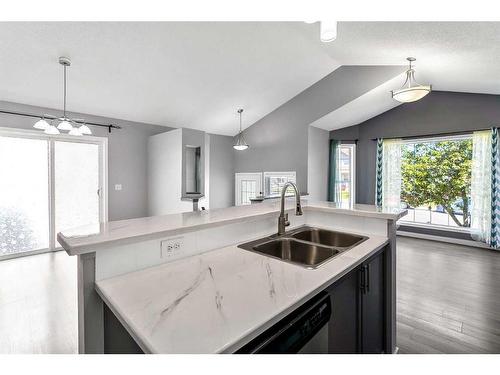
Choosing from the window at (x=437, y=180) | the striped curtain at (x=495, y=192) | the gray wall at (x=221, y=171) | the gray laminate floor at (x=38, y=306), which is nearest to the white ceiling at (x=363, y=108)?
the window at (x=437, y=180)

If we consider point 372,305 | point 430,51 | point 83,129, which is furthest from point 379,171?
point 83,129

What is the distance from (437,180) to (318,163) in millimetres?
2356

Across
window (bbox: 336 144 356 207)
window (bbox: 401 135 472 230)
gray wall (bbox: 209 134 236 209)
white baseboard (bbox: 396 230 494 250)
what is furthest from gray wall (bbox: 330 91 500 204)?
gray wall (bbox: 209 134 236 209)

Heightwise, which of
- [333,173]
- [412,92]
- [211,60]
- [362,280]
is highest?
[211,60]

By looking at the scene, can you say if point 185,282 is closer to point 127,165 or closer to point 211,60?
point 211,60

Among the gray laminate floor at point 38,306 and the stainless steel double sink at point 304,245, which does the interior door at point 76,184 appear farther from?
the stainless steel double sink at point 304,245

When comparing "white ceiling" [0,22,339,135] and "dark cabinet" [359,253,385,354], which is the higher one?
"white ceiling" [0,22,339,135]

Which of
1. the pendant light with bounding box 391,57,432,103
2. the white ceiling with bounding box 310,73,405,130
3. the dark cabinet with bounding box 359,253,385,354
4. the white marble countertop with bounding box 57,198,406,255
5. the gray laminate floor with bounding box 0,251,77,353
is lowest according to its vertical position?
the gray laminate floor with bounding box 0,251,77,353

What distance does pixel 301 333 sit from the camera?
2.89 feet

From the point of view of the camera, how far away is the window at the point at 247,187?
6.00 metres

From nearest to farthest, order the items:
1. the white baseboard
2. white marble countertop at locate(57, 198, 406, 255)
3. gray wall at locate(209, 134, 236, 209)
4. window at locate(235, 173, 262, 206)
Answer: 1. white marble countertop at locate(57, 198, 406, 255)
2. the white baseboard
3. window at locate(235, 173, 262, 206)
4. gray wall at locate(209, 134, 236, 209)

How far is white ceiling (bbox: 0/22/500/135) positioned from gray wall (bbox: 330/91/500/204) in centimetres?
41

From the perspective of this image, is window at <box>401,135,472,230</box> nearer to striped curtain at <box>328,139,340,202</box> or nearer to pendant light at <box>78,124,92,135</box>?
striped curtain at <box>328,139,340,202</box>

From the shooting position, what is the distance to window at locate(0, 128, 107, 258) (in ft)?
12.6
